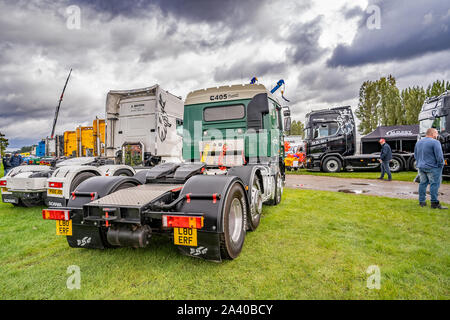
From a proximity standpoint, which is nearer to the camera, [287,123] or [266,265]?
[266,265]

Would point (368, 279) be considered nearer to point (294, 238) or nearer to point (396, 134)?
point (294, 238)

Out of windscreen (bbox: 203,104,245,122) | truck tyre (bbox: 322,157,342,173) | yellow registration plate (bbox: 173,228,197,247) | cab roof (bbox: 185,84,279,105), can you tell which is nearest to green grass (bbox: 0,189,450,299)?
yellow registration plate (bbox: 173,228,197,247)

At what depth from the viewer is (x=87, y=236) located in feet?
9.95

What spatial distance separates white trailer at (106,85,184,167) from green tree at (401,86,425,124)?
116ft

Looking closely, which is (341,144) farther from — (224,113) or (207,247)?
(207,247)

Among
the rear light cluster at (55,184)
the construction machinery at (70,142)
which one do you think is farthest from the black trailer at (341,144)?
the rear light cluster at (55,184)

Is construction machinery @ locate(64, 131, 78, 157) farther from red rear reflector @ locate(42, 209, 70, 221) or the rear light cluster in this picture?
red rear reflector @ locate(42, 209, 70, 221)

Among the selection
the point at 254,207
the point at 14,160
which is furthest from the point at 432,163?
the point at 14,160

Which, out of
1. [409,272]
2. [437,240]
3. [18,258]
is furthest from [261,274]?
[18,258]

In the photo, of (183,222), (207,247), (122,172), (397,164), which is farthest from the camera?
(397,164)

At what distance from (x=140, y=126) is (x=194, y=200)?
6.19 metres

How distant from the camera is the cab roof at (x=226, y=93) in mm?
5570

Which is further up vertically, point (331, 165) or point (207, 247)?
point (331, 165)

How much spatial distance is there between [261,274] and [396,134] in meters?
16.1
